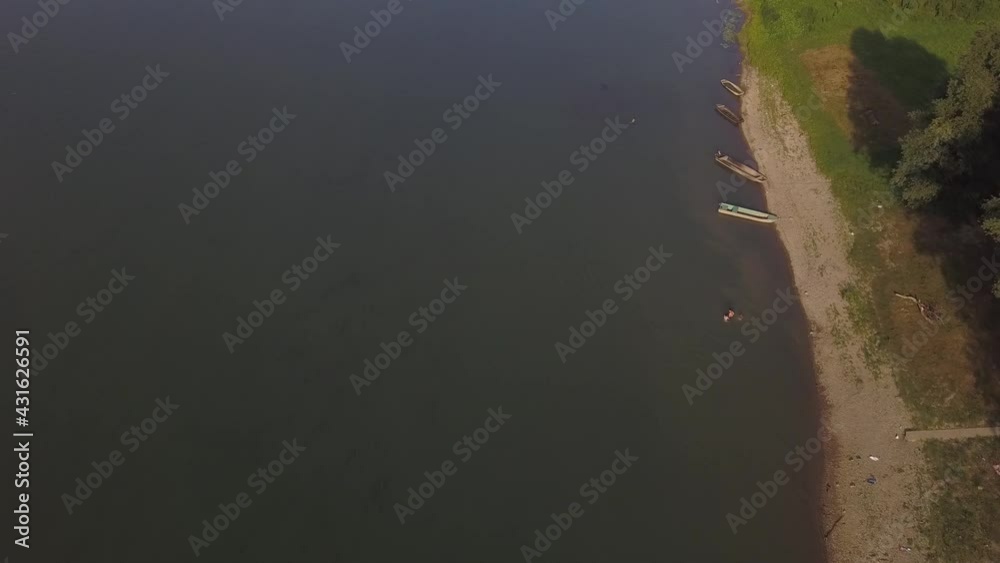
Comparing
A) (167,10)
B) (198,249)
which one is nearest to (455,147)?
(198,249)

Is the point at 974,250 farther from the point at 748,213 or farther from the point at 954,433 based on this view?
the point at 954,433

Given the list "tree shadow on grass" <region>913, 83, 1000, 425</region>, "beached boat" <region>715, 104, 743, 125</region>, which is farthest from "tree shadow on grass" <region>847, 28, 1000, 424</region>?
"beached boat" <region>715, 104, 743, 125</region>

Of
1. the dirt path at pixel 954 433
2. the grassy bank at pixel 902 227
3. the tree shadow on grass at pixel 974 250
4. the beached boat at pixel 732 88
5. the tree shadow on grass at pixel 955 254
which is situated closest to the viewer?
the grassy bank at pixel 902 227

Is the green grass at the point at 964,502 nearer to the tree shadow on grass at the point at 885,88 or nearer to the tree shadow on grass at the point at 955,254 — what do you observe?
the tree shadow on grass at the point at 955,254

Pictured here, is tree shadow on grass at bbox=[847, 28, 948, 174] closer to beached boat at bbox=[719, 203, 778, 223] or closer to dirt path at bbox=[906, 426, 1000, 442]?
beached boat at bbox=[719, 203, 778, 223]

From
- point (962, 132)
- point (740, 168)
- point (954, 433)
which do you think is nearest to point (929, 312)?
point (954, 433)

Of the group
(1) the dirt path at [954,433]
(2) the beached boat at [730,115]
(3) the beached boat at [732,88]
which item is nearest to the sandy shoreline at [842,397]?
(1) the dirt path at [954,433]
